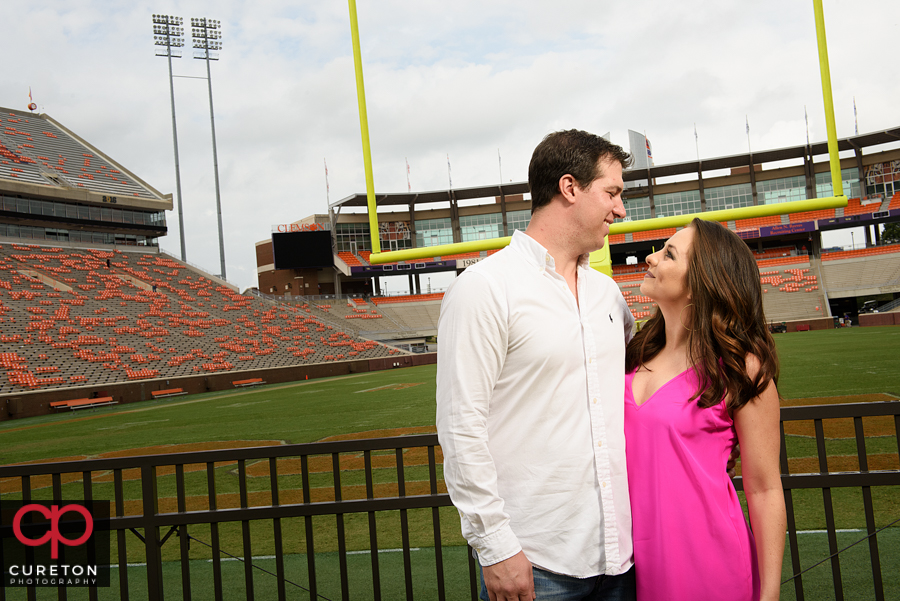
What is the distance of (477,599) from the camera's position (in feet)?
9.33

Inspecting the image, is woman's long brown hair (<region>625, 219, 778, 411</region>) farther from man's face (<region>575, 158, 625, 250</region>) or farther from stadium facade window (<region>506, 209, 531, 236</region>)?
stadium facade window (<region>506, 209, 531, 236</region>)

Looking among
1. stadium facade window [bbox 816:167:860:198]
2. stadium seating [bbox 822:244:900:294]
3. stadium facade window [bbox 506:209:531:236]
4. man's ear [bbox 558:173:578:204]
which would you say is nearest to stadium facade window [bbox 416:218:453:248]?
stadium facade window [bbox 506:209:531:236]

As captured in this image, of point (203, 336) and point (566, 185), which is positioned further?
point (203, 336)

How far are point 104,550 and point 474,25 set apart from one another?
3579 mm

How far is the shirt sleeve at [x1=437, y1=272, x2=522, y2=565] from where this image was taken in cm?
144

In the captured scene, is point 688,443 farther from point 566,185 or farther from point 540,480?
point 566,185

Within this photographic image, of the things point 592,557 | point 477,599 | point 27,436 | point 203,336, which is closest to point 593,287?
point 592,557

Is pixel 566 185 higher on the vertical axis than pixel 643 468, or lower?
higher

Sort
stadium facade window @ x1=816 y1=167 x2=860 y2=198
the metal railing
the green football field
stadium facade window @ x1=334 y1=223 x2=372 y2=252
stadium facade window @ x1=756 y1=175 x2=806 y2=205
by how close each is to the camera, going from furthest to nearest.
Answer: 1. stadium facade window @ x1=334 y1=223 x2=372 y2=252
2. stadium facade window @ x1=756 y1=175 x2=806 y2=205
3. stadium facade window @ x1=816 y1=167 x2=860 y2=198
4. the green football field
5. the metal railing

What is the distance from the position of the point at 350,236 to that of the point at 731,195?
30866mm

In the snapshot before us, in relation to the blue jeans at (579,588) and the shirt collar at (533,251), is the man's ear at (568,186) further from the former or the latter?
the blue jeans at (579,588)

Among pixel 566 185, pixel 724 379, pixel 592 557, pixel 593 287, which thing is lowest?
pixel 592 557

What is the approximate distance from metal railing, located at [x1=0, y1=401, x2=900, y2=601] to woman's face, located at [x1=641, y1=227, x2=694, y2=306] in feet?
3.02

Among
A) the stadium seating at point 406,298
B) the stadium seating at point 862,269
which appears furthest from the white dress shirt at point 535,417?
the stadium seating at point 406,298
